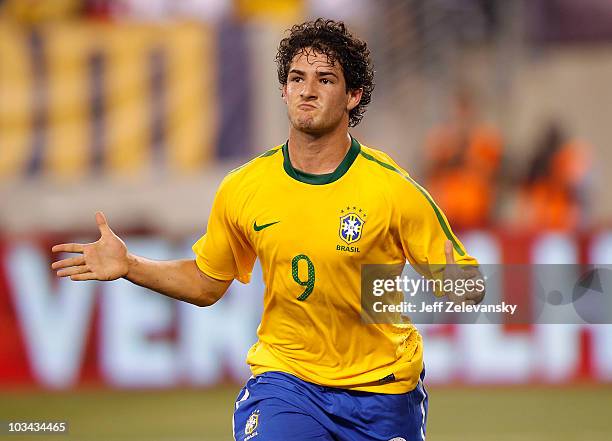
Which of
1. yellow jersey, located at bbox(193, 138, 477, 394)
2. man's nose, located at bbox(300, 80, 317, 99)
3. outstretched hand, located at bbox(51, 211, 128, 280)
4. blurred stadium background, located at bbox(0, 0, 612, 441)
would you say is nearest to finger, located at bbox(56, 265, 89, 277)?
outstretched hand, located at bbox(51, 211, 128, 280)

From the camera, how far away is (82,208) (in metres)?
15.5

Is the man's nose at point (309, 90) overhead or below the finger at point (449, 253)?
overhead

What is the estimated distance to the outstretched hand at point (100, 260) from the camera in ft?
17.8

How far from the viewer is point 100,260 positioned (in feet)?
17.9

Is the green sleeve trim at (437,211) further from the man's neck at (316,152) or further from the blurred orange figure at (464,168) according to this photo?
the blurred orange figure at (464,168)

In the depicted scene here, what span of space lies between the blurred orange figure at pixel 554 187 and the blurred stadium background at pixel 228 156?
27 millimetres

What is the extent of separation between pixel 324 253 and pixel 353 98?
74 centimetres

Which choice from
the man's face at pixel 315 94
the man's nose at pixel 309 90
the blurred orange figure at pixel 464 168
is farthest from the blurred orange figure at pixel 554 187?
the man's nose at pixel 309 90

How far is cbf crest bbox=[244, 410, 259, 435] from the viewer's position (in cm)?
517

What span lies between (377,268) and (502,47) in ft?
39.3

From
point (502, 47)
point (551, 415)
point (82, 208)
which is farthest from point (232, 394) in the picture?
point (502, 47)

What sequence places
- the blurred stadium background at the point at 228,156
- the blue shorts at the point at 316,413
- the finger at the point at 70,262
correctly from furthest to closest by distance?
1. the blurred stadium background at the point at 228,156
2. the finger at the point at 70,262
3. the blue shorts at the point at 316,413

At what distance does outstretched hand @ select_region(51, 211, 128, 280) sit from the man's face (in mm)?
967

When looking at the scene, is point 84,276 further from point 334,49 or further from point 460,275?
point 460,275
